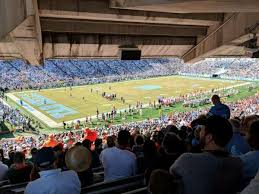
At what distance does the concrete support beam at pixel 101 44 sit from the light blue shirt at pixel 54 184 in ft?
17.8

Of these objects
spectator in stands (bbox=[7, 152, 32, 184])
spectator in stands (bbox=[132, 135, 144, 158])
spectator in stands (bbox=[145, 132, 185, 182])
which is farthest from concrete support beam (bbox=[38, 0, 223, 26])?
spectator in stands (bbox=[145, 132, 185, 182])

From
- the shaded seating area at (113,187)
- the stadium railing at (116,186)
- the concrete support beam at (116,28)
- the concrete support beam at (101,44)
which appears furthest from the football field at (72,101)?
the stadium railing at (116,186)

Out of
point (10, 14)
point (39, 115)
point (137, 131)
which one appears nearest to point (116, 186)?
point (10, 14)

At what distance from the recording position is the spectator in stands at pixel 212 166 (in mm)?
2777

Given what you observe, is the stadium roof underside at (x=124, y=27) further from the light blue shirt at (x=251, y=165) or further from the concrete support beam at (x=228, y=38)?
the light blue shirt at (x=251, y=165)

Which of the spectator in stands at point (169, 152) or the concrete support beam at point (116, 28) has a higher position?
the concrete support beam at point (116, 28)

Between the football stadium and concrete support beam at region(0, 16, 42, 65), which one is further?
concrete support beam at region(0, 16, 42, 65)

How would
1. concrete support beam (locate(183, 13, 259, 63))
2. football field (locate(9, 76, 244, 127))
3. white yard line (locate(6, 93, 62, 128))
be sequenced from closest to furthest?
concrete support beam (locate(183, 13, 259, 63)), white yard line (locate(6, 93, 62, 128)), football field (locate(9, 76, 244, 127))

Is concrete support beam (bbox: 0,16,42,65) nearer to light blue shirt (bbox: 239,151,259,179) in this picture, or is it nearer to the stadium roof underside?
the stadium roof underside

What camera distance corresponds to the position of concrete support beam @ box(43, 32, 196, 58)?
336 inches

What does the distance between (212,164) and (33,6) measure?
3542mm

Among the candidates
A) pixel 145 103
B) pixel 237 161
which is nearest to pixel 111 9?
pixel 237 161

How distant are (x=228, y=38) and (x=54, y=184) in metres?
6.89

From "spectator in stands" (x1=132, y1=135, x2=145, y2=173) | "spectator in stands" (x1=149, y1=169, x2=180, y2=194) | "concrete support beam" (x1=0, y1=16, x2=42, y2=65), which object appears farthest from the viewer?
"concrete support beam" (x1=0, y1=16, x2=42, y2=65)
